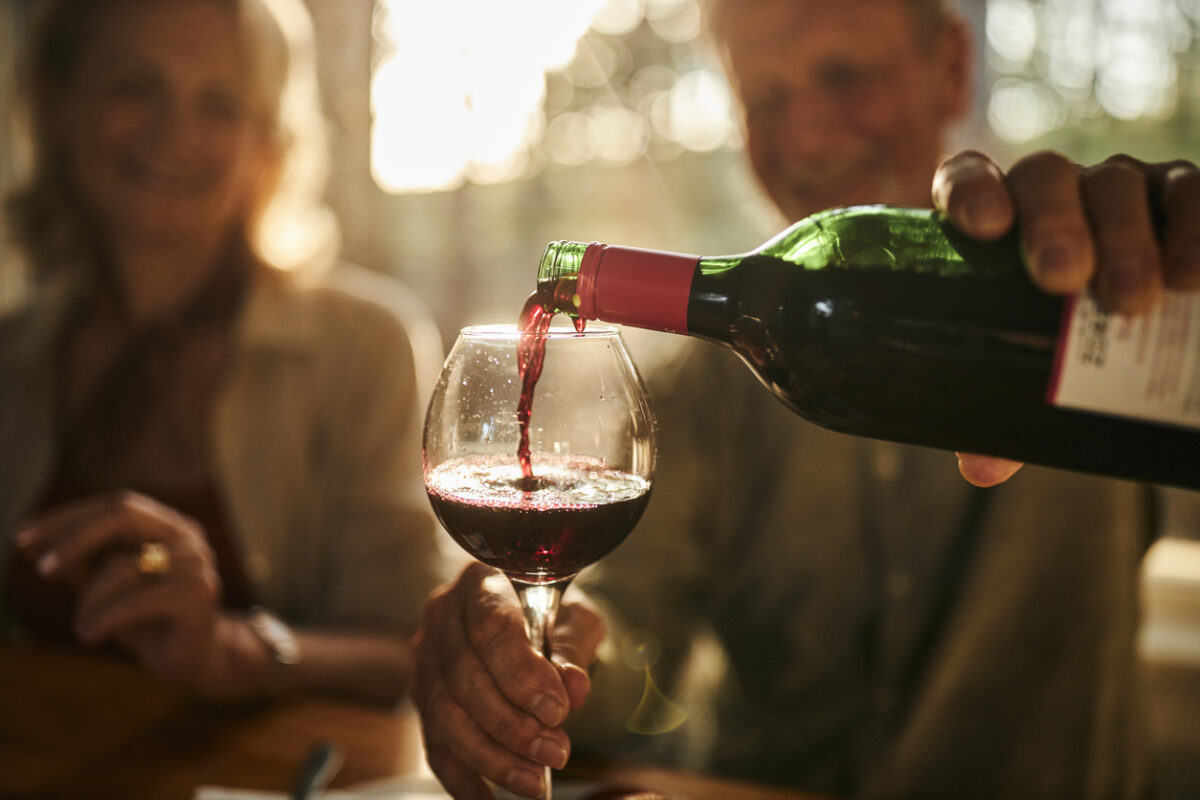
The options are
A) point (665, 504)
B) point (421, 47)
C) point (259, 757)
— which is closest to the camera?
point (259, 757)

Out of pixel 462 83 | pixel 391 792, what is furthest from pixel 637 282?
pixel 462 83

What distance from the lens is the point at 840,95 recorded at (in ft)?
4.87

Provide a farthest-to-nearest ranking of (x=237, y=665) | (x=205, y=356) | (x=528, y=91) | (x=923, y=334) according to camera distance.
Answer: (x=528, y=91) → (x=205, y=356) → (x=237, y=665) → (x=923, y=334)

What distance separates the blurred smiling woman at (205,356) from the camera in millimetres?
1600

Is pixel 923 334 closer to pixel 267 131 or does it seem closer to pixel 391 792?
pixel 391 792

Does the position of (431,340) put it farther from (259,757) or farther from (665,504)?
(259,757)

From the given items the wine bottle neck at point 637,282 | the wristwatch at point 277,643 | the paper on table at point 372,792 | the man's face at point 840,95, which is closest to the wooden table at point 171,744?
the paper on table at point 372,792

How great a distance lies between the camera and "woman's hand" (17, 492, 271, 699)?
1002 millimetres

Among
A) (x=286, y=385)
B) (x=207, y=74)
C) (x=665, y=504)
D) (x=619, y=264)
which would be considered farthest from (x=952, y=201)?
(x=207, y=74)

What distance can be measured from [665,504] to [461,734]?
0.85 metres

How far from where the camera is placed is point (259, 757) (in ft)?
3.05

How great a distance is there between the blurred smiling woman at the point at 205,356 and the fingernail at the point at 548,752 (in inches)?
34.9

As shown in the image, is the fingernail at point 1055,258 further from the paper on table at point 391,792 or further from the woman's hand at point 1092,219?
the paper on table at point 391,792

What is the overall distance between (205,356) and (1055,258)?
162 centimetres
